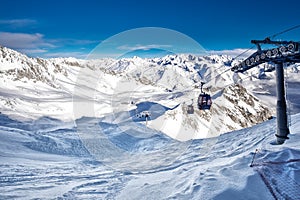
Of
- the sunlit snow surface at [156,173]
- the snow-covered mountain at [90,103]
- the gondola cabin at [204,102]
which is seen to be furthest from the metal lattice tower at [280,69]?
the gondola cabin at [204,102]

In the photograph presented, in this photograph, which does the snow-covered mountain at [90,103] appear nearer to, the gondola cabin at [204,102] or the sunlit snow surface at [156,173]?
the gondola cabin at [204,102]

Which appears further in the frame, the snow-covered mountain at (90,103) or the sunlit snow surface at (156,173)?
the snow-covered mountain at (90,103)

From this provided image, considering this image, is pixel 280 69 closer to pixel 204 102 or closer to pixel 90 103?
pixel 204 102

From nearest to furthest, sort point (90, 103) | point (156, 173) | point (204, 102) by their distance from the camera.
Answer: point (156, 173)
point (204, 102)
point (90, 103)

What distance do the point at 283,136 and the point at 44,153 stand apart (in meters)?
12.5

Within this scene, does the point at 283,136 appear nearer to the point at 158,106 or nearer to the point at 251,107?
the point at 158,106

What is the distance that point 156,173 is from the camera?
988cm

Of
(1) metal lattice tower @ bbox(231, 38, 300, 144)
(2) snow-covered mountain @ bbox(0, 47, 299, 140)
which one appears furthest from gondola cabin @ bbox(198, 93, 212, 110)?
(1) metal lattice tower @ bbox(231, 38, 300, 144)

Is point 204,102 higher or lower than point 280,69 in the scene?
lower

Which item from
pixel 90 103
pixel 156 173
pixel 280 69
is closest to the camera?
pixel 156 173

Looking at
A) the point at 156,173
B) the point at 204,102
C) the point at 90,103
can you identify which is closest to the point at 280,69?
the point at 156,173

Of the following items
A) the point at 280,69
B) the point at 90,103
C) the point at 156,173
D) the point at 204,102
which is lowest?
the point at 156,173

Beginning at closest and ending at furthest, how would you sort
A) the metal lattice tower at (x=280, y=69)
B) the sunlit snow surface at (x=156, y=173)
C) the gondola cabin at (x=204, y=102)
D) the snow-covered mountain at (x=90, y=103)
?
the sunlit snow surface at (x=156, y=173), the metal lattice tower at (x=280, y=69), the gondola cabin at (x=204, y=102), the snow-covered mountain at (x=90, y=103)

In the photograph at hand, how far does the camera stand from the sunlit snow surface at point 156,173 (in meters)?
6.60
